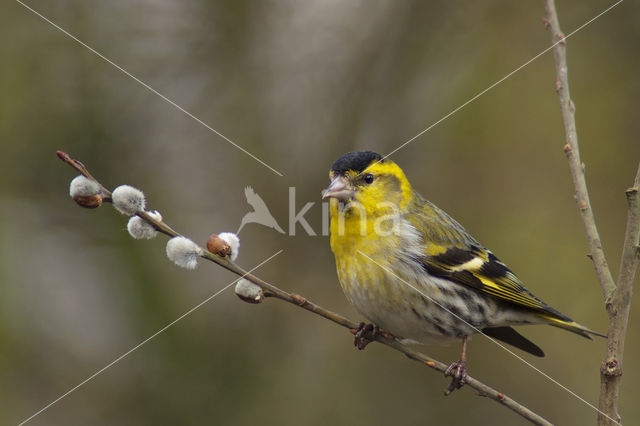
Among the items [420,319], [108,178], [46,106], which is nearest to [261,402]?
[420,319]

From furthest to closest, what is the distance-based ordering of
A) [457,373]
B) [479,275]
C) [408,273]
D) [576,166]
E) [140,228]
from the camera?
[479,275], [408,273], [457,373], [576,166], [140,228]

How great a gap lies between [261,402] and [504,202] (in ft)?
7.04

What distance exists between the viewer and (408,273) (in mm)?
3203

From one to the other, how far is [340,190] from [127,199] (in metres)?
1.47

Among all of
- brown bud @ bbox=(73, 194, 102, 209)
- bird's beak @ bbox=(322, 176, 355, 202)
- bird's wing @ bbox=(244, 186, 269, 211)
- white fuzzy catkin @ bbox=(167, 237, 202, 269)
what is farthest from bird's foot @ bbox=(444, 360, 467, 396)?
bird's wing @ bbox=(244, 186, 269, 211)

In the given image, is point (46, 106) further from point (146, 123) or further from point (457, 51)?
point (457, 51)

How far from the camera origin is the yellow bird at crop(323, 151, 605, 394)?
3.13m

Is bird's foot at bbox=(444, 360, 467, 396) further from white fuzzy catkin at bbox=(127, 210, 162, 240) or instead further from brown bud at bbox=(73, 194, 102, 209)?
brown bud at bbox=(73, 194, 102, 209)

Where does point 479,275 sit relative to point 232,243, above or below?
above

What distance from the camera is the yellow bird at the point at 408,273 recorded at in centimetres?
313

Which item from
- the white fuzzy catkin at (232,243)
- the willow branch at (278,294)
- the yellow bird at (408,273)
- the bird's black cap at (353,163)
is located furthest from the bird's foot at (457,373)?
the white fuzzy catkin at (232,243)

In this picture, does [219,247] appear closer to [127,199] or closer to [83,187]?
[127,199]

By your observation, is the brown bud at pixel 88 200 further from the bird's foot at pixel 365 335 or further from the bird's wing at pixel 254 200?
the bird's wing at pixel 254 200

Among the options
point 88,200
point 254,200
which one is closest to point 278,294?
point 88,200
